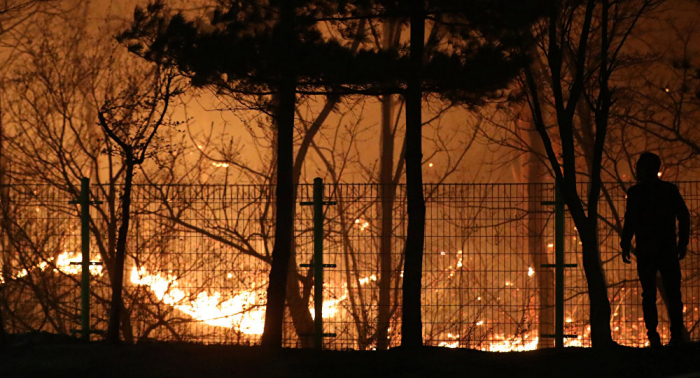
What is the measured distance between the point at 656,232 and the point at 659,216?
0.45 feet

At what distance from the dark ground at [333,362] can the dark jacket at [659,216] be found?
35.3 inches

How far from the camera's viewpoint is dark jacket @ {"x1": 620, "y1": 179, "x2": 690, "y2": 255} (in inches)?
233

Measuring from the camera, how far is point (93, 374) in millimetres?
5746

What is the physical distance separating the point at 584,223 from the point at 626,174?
9024 mm

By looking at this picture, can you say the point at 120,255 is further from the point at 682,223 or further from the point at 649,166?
the point at 682,223

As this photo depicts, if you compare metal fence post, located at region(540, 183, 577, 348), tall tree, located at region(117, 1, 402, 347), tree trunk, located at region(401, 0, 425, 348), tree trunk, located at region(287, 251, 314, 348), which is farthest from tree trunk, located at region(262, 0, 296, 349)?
metal fence post, located at region(540, 183, 577, 348)

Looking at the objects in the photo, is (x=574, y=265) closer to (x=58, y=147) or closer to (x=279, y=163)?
(x=279, y=163)


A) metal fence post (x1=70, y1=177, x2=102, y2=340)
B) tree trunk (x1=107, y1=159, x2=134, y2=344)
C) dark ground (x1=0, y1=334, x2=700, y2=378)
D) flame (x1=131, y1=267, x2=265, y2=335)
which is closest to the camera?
dark ground (x1=0, y1=334, x2=700, y2=378)

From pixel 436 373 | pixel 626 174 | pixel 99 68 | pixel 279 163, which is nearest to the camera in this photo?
pixel 436 373

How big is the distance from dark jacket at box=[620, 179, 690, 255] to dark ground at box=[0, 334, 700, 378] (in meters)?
0.90

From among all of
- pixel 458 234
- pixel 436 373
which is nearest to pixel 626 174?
pixel 458 234

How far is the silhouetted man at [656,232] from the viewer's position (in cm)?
592

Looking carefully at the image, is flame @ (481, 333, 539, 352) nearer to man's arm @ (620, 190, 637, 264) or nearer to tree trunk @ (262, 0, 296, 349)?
man's arm @ (620, 190, 637, 264)

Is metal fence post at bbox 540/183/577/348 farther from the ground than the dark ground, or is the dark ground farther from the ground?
metal fence post at bbox 540/183/577/348
